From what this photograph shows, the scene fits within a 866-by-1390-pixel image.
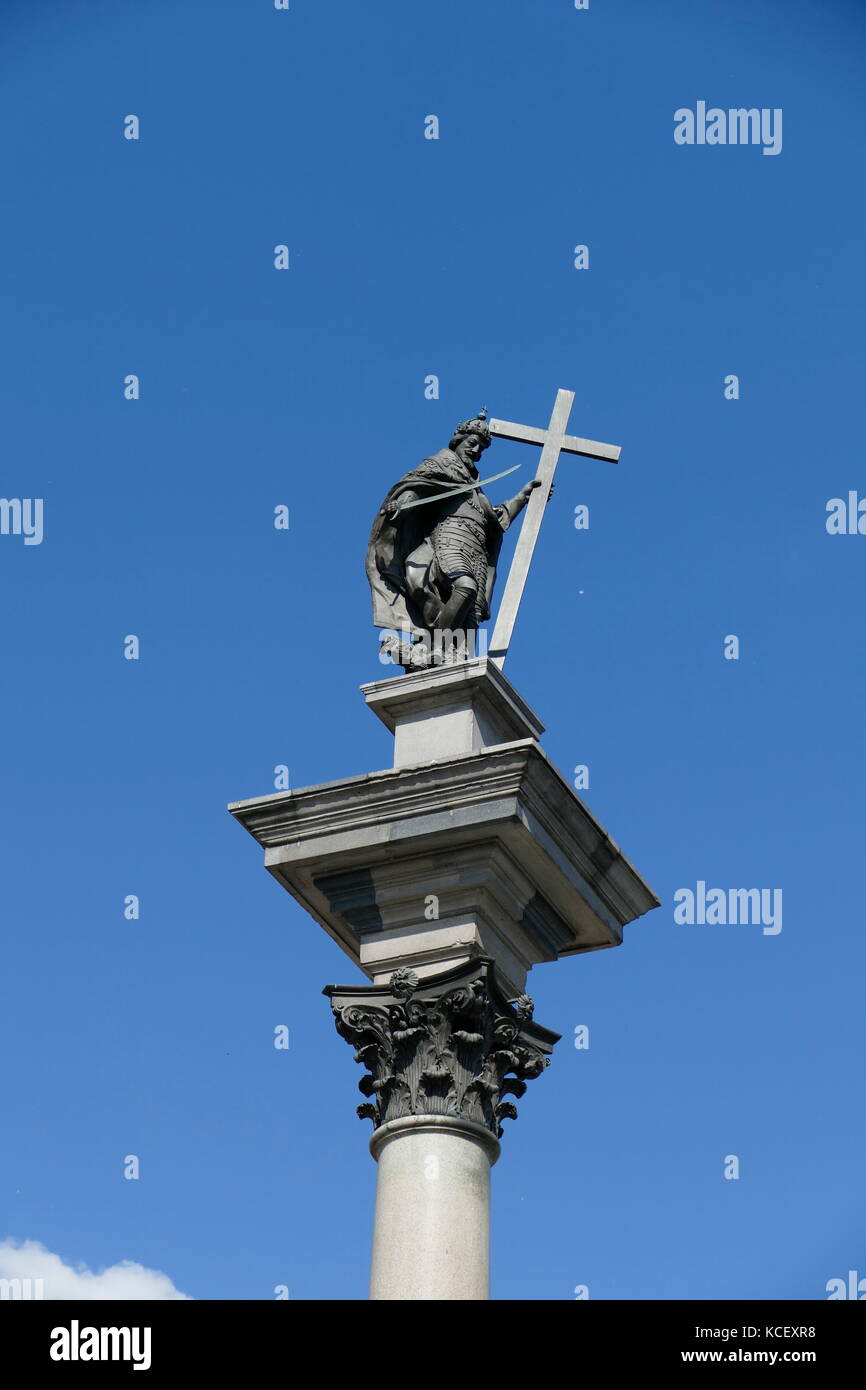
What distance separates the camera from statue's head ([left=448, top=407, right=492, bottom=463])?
69.3 ft

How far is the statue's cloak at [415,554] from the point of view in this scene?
20.2 metres

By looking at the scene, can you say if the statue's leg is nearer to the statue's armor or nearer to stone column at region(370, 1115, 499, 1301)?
the statue's armor

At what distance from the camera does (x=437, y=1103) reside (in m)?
17.4

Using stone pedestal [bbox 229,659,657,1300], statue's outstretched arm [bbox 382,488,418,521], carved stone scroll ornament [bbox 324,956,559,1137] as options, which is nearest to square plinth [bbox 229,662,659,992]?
stone pedestal [bbox 229,659,657,1300]

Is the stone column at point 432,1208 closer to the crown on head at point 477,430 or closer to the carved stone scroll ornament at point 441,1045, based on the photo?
the carved stone scroll ornament at point 441,1045

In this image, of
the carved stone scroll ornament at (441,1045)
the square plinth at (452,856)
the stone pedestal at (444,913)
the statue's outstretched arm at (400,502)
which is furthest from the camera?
the statue's outstretched arm at (400,502)

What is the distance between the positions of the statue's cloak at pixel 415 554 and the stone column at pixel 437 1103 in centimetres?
339

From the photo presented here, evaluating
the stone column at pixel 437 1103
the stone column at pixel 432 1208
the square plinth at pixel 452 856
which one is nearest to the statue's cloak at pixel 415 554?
the square plinth at pixel 452 856

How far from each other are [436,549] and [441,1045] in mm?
4427

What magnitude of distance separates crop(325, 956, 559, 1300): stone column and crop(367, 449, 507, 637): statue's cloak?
339 centimetres

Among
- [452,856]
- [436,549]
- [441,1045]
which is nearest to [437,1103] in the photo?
[441,1045]
